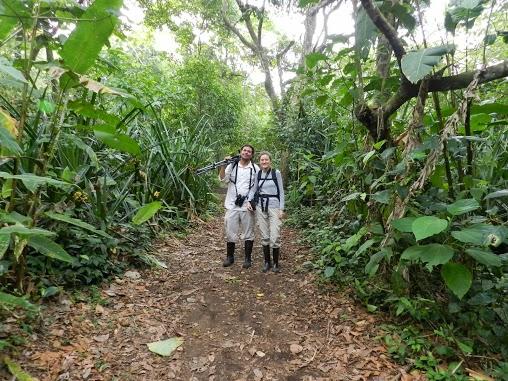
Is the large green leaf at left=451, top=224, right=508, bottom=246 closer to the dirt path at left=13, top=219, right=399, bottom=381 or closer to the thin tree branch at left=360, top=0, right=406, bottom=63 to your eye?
the dirt path at left=13, top=219, right=399, bottom=381

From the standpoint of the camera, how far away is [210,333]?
119 inches

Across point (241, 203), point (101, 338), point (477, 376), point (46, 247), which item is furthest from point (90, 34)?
point (477, 376)

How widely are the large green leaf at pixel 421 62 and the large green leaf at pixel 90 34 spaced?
1897mm

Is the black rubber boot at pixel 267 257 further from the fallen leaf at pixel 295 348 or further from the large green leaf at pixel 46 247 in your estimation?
the large green leaf at pixel 46 247

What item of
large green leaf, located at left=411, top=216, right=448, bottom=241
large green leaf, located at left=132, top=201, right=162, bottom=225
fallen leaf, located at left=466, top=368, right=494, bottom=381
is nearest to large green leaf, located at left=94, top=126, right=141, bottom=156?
large green leaf, located at left=132, top=201, right=162, bottom=225

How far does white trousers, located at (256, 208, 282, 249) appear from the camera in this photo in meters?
4.54

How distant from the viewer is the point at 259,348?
113 inches

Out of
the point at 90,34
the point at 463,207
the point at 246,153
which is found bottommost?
the point at 463,207

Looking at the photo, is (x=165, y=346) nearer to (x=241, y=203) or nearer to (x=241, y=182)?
(x=241, y=203)

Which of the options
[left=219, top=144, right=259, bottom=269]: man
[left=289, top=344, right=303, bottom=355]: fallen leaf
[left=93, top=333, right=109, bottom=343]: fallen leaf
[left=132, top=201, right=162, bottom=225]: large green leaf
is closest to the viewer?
[left=93, top=333, right=109, bottom=343]: fallen leaf

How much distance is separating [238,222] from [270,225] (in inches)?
19.0

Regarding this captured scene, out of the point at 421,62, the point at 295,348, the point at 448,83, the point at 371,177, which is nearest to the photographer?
the point at 421,62

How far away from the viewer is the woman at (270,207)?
4.55 m

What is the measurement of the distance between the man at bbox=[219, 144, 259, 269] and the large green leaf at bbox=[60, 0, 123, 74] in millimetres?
2675
